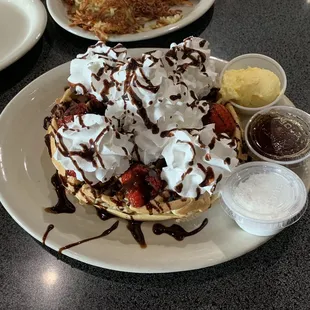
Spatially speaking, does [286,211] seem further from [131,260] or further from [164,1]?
[164,1]

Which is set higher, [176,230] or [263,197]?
[263,197]

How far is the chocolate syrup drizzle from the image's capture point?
1.47m

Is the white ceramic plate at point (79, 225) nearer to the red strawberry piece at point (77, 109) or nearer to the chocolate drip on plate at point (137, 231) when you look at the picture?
the chocolate drip on plate at point (137, 231)

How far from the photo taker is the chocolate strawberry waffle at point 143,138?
142cm

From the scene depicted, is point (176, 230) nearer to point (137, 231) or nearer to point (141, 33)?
point (137, 231)

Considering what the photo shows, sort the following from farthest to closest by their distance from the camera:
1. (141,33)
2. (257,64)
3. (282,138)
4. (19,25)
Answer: (19,25)
(141,33)
(257,64)
(282,138)

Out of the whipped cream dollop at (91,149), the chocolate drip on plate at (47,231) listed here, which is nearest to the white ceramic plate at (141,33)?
the whipped cream dollop at (91,149)

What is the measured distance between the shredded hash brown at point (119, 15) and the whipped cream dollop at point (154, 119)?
1.57 ft

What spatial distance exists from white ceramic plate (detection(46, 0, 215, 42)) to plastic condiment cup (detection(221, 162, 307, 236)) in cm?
85

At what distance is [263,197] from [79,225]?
581 mm

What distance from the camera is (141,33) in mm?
2051

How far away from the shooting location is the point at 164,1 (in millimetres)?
2250

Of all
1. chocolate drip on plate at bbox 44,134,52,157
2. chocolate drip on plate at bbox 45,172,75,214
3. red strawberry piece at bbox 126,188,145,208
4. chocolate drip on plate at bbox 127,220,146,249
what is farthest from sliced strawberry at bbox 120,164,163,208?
chocolate drip on plate at bbox 44,134,52,157

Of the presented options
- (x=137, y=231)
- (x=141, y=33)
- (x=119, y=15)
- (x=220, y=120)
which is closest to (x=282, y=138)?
(x=220, y=120)
